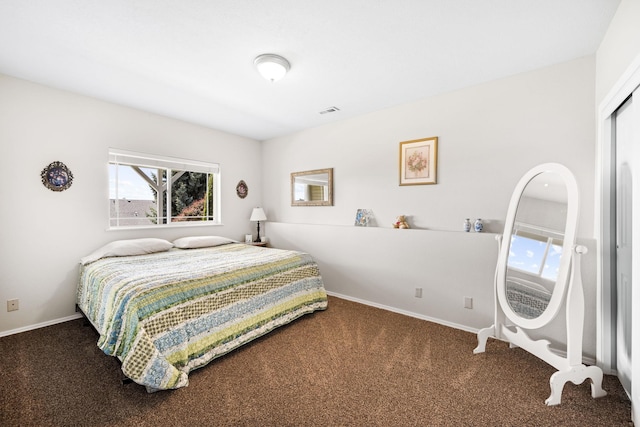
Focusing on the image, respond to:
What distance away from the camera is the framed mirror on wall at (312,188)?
404 centimetres

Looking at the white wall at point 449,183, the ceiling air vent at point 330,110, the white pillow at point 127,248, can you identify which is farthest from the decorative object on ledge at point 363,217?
the white pillow at point 127,248

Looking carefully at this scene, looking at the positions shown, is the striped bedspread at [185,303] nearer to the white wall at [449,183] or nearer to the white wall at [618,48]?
the white wall at [449,183]

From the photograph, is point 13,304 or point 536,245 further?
point 13,304

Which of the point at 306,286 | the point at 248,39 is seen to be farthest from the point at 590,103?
the point at 306,286

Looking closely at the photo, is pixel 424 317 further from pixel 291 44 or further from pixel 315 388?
pixel 291 44

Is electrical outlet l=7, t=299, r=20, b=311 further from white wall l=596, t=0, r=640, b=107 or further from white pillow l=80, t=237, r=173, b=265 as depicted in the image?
white wall l=596, t=0, r=640, b=107

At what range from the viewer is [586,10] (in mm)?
1756

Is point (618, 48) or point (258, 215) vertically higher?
point (618, 48)

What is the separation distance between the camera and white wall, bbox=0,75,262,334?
2.64 metres

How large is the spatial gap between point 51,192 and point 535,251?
4.53 metres

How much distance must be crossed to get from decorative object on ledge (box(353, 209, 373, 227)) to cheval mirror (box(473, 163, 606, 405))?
157cm

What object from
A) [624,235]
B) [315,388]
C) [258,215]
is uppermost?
[258,215]

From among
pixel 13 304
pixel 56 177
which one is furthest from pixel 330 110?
pixel 13 304

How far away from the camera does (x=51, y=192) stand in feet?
9.39
